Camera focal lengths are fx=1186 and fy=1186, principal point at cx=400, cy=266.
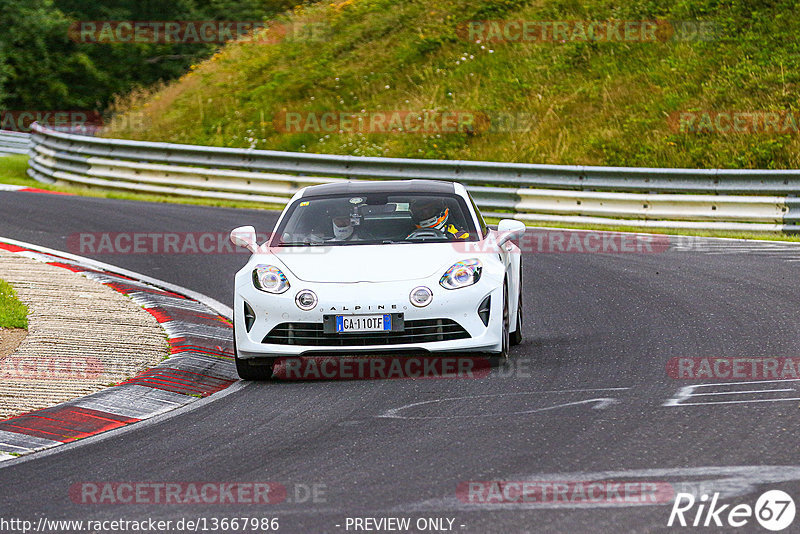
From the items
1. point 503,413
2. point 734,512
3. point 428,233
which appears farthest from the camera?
point 428,233

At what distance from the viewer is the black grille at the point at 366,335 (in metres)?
8.03

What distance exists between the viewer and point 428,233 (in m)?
9.05

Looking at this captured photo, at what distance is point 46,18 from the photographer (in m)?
43.5

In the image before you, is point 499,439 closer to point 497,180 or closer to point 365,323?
point 365,323

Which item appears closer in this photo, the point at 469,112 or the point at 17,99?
the point at 469,112

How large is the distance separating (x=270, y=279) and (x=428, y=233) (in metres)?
1.36

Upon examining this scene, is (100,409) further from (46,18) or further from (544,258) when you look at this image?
(46,18)

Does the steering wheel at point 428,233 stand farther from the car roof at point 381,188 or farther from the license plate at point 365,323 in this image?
the license plate at point 365,323

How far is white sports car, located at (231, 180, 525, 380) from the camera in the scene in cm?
804

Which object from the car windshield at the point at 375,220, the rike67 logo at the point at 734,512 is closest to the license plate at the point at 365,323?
the car windshield at the point at 375,220

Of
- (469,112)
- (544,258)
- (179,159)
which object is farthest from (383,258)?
(469,112)

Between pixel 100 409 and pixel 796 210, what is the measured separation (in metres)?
12.3

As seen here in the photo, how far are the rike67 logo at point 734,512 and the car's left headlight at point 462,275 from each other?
3.53 metres

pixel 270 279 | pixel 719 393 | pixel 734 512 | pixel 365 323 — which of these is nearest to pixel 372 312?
pixel 365 323
